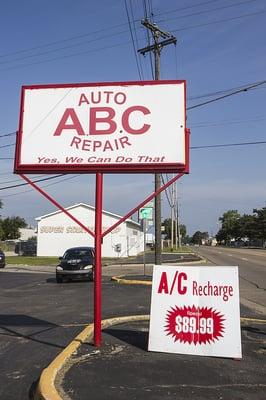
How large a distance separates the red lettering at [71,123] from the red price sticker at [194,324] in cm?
305

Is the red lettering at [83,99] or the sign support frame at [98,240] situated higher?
the red lettering at [83,99]

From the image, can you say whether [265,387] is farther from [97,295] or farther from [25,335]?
[25,335]

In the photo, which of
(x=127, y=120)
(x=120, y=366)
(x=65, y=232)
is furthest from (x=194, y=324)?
(x=65, y=232)

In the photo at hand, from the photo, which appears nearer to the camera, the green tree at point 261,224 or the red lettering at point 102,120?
the red lettering at point 102,120

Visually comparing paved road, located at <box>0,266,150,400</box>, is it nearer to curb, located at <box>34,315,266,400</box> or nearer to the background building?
curb, located at <box>34,315,266,400</box>

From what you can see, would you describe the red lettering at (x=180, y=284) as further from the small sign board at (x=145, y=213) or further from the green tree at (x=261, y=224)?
the green tree at (x=261, y=224)

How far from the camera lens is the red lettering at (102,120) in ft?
28.1

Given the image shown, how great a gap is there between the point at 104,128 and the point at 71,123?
536mm

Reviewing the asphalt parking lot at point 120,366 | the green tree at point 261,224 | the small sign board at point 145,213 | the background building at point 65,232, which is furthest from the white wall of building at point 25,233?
the asphalt parking lot at point 120,366

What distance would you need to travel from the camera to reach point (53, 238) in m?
56.9

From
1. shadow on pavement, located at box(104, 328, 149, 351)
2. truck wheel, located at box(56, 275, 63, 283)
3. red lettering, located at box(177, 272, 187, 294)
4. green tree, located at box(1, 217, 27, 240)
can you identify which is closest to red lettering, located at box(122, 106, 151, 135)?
red lettering, located at box(177, 272, 187, 294)

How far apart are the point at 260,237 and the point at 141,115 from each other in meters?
131

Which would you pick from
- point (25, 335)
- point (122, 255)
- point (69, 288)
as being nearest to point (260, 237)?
point (122, 255)

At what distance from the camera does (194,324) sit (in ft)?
25.7
